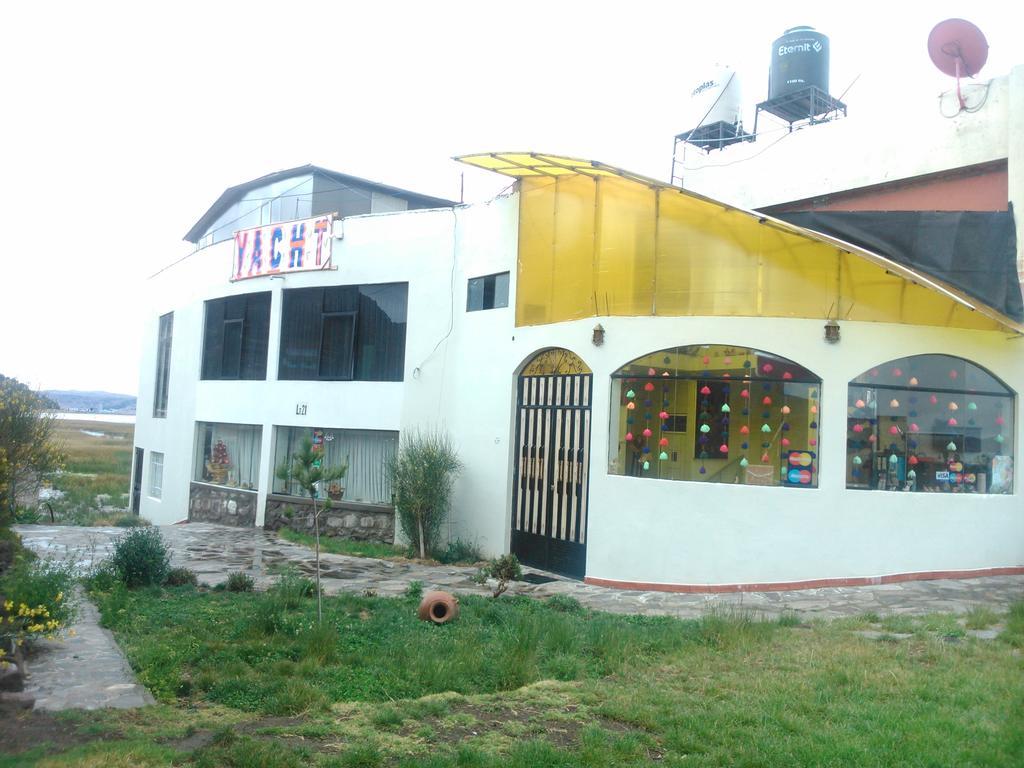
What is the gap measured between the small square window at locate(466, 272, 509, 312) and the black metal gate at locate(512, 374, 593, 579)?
1566 millimetres

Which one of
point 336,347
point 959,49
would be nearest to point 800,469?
point 959,49

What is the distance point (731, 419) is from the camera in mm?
11969

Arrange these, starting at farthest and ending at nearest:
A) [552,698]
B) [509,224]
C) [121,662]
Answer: [509,224] < [121,662] < [552,698]

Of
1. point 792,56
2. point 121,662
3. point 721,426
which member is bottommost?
point 121,662

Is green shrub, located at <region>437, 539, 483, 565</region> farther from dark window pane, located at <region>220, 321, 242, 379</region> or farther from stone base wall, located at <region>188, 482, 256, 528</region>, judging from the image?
dark window pane, located at <region>220, 321, 242, 379</region>

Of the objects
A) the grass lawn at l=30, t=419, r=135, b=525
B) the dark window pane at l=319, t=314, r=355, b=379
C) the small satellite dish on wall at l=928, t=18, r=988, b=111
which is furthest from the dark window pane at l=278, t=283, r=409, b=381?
the small satellite dish on wall at l=928, t=18, r=988, b=111

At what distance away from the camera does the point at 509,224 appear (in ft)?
Answer: 48.3

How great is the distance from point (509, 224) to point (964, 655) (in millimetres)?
9609

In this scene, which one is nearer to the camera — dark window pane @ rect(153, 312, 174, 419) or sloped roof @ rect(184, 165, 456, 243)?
sloped roof @ rect(184, 165, 456, 243)

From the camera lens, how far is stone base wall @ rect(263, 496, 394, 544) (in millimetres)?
16266

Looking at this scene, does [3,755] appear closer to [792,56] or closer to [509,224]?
[509,224]

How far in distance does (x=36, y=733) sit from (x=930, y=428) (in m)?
11.2

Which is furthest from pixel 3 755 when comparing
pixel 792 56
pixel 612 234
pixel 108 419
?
pixel 108 419

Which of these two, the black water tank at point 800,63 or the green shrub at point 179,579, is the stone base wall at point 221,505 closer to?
the green shrub at point 179,579
